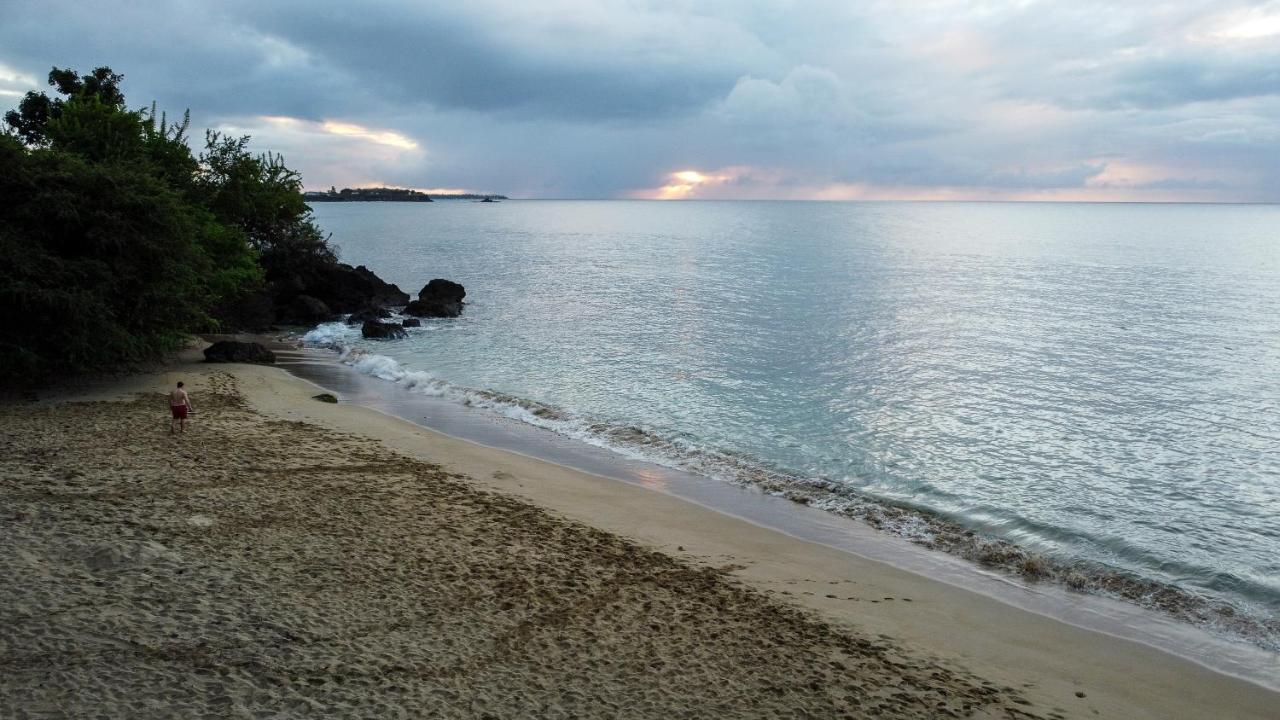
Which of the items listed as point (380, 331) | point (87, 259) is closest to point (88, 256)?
Answer: point (87, 259)

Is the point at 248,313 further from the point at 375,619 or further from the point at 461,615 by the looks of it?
the point at 461,615

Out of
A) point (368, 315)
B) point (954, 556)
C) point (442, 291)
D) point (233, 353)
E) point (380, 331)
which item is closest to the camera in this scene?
point (954, 556)

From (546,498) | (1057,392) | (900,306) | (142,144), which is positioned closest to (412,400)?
(546,498)

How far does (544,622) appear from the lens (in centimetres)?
933

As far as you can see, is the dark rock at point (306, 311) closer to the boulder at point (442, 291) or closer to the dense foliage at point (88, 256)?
the boulder at point (442, 291)

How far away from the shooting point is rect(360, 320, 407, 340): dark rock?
118 ft

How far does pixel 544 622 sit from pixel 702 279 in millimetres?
56694

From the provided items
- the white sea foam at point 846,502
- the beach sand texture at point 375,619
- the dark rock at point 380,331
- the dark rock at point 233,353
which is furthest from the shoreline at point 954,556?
the dark rock at point 380,331

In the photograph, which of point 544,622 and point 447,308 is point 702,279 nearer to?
point 447,308

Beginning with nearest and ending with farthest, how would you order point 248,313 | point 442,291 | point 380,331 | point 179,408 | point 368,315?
1. point 179,408
2. point 380,331
3. point 248,313
4. point 368,315
5. point 442,291

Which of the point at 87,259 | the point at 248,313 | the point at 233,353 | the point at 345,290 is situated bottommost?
the point at 233,353

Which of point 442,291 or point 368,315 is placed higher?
point 442,291

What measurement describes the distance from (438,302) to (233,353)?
19.2m

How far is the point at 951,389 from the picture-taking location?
87.0 feet
